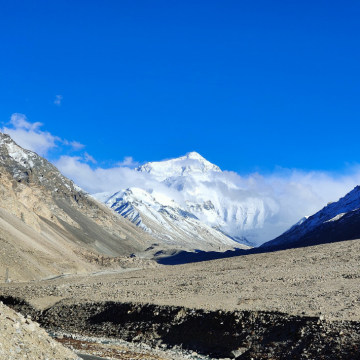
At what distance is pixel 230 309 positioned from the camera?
101 ft

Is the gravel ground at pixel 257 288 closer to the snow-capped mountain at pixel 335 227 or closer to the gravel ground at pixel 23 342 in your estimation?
the gravel ground at pixel 23 342

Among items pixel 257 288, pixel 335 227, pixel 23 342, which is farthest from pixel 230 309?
pixel 335 227

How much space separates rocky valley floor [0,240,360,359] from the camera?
25.5m

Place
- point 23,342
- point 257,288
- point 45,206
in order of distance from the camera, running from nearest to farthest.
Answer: point 23,342, point 257,288, point 45,206

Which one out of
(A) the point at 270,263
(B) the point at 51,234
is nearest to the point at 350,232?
(A) the point at 270,263

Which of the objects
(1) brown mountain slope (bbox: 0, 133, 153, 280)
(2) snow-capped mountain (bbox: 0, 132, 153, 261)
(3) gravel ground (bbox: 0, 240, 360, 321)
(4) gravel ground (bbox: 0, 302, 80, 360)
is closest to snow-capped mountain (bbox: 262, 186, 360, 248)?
(3) gravel ground (bbox: 0, 240, 360, 321)

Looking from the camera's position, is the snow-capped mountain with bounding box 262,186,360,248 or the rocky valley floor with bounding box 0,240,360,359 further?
the snow-capped mountain with bounding box 262,186,360,248

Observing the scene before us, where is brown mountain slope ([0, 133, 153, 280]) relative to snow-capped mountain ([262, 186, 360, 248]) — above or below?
below

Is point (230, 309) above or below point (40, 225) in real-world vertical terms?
above

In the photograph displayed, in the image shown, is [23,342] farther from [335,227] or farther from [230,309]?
[335,227]

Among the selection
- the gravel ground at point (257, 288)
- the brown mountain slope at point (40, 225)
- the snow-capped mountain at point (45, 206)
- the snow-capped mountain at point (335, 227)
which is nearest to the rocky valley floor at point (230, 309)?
the gravel ground at point (257, 288)

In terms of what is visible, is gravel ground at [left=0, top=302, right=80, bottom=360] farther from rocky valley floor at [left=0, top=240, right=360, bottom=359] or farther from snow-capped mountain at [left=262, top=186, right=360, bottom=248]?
snow-capped mountain at [left=262, top=186, right=360, bottom=248]

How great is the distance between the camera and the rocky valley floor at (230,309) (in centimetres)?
2555

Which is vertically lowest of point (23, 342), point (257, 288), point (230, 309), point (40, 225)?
point (23, 342)
